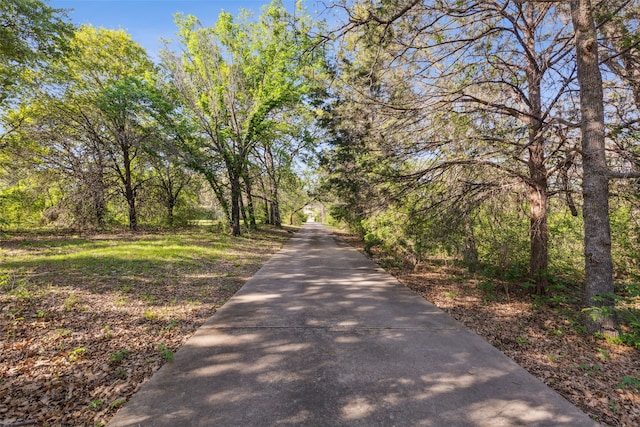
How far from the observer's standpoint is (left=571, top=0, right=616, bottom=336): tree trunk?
375cm

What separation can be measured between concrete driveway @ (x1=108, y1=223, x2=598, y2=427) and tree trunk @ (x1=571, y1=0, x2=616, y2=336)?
5.98 ft

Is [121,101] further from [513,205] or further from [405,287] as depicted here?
[513,205]

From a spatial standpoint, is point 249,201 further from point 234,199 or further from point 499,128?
point 499,128

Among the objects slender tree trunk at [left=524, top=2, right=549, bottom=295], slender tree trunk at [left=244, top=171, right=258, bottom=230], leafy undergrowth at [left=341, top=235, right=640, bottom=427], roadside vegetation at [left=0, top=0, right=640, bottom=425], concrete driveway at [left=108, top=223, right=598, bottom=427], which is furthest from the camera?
slender tree trunk at [left=244, top=171, right=258, bottom=230]

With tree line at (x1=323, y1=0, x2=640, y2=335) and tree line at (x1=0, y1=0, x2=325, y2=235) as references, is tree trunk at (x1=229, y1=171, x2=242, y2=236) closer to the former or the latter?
tree line at (x1=0, y1=0, x2=325, y2=235)

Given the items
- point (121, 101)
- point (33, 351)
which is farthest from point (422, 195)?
point (121, 101)

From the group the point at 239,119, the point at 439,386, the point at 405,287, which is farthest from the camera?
the point at 239,119

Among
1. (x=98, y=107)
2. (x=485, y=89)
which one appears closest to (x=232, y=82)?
(x=98, y=107)

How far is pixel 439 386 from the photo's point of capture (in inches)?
108

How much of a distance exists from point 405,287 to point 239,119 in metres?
13.4

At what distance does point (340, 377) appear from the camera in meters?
2.86

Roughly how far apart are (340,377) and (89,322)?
3.84 m

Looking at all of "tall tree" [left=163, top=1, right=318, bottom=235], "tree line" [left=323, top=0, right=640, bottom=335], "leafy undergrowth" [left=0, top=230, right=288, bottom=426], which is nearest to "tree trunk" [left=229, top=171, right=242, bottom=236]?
"tall tree" [left=163, top=1, right=318, bottom=235]

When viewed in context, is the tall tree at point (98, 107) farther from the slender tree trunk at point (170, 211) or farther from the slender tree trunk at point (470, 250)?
the slender tree trunk at point (470, 250)
